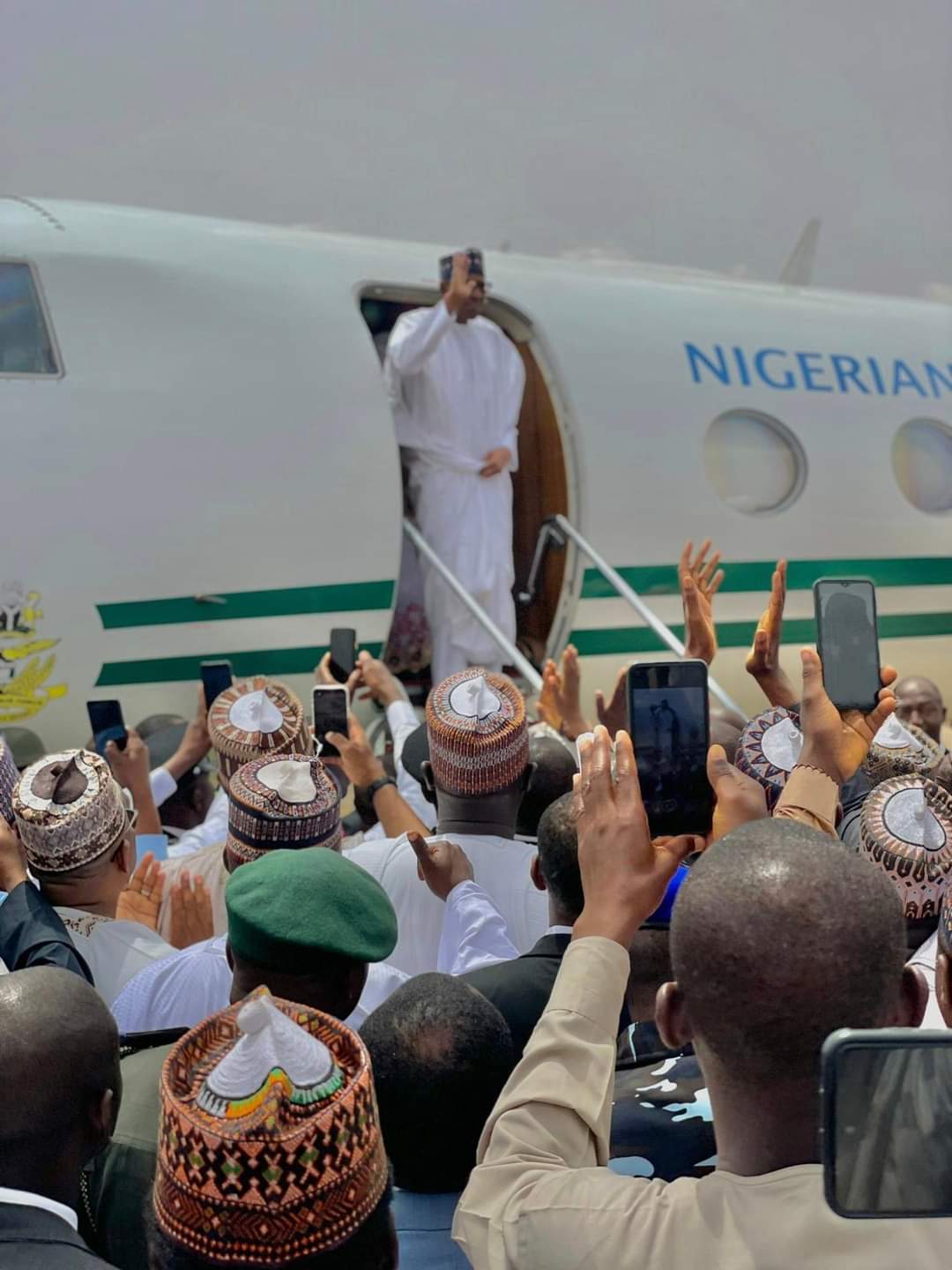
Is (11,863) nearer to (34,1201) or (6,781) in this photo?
(6,781)

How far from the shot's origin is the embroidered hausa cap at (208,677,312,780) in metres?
3.64

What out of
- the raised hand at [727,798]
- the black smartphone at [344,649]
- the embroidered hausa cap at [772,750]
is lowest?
the black smartphone at [344,649]

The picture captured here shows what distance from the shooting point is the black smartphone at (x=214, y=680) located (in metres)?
4.36

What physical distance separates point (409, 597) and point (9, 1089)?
604 cm

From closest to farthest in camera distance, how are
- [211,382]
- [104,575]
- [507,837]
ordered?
[507,837], [104,575], [211,382]

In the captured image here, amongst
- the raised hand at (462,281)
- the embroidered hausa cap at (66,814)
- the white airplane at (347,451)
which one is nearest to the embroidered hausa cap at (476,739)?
the embroidered hausa cap at (66,814)

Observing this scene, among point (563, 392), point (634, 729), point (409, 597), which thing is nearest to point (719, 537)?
point (563, 392)

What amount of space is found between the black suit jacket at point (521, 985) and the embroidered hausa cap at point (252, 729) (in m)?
1.35

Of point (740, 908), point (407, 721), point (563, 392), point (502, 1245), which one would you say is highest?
point (563, 392)

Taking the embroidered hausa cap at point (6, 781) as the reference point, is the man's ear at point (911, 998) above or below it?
above

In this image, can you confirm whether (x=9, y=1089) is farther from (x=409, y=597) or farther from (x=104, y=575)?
(x=409, y=597)

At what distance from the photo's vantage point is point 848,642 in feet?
8.53

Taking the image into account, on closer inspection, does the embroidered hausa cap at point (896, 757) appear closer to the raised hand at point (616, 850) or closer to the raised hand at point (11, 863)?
the raised hand at point (616, 850)

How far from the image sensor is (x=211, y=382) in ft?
→ 21.1
